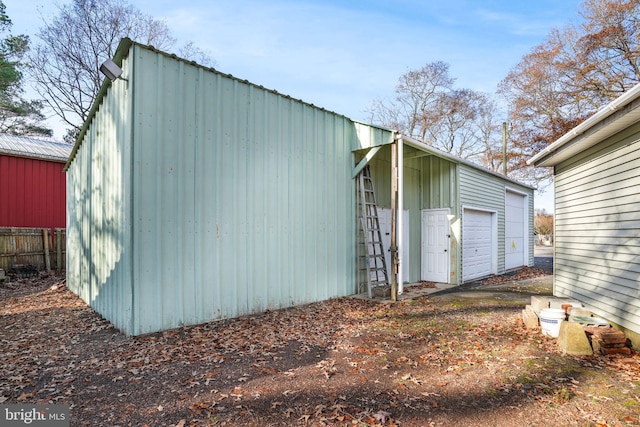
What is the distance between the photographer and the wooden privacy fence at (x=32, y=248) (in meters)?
10.2

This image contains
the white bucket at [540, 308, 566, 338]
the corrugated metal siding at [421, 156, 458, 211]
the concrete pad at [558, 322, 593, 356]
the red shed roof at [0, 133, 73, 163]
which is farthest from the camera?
the red shed roof at [0, 133, 73, 163]

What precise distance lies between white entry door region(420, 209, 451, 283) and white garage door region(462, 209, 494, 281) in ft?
1.87

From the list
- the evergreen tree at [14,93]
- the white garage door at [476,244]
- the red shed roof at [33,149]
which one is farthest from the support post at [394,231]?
the evergreen tree at [14,93]

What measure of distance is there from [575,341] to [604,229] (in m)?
2.09

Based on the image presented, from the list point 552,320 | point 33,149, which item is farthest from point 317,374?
point 33,149

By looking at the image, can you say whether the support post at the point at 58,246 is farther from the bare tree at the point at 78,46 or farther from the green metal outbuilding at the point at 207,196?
the bare tree at the point at 78,46

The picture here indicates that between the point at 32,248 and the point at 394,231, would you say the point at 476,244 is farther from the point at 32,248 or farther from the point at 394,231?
the point at 32,248

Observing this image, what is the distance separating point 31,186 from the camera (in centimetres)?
1204

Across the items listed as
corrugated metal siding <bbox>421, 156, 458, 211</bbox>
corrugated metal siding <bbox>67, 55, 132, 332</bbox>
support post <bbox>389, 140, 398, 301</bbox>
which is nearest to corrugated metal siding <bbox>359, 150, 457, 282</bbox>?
corrugated metal siding <bbox>421, 156, 458, 211</bbox>

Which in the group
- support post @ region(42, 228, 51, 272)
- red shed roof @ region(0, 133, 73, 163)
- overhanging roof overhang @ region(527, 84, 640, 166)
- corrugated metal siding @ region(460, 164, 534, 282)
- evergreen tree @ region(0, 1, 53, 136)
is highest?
evergreen tree @ region(0, 1, 53, 136)

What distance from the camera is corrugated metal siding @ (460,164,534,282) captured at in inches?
407

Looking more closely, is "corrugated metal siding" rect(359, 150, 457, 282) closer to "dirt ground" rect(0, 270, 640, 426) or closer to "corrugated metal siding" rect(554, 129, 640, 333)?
"corrugated metal siding" rect(554, 129, 640, 333)

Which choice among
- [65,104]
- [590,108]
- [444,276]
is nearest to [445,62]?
[590,108]

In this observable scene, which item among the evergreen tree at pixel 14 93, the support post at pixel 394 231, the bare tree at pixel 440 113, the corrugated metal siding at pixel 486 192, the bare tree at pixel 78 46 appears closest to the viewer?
the support post at pixel 394 231
